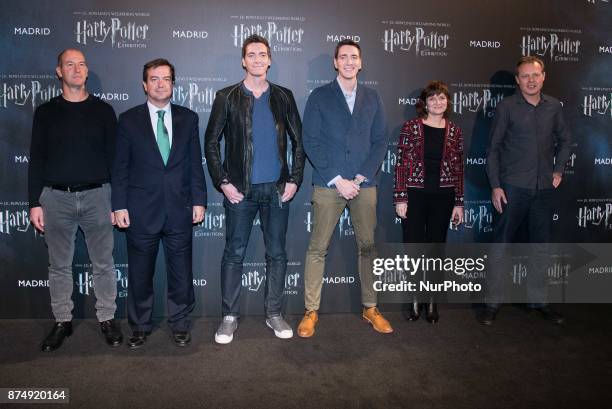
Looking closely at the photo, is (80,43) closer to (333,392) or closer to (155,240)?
(155,240)

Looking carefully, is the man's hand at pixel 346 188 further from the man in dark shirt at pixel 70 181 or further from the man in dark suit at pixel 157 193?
the man in dark shirt at pixel 70 181

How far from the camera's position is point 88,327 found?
3.88 metres

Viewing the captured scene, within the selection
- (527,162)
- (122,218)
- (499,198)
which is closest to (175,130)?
(122,218)

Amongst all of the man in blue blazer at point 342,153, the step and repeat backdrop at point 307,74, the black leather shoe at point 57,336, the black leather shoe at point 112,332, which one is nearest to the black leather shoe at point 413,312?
the man in blue blazer at point 342,153

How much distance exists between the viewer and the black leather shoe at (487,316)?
13.1 feet

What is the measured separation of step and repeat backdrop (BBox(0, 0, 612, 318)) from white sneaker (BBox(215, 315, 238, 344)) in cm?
54

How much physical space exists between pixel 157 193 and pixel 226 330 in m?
1.08

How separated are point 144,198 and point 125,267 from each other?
995mm

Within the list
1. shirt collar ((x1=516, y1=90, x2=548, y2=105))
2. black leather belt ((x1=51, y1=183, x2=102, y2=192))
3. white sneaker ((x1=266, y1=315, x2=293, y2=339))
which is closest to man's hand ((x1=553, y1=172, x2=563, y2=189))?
shirt collar ((x1=516, y1=90, x2=548, y2=105))

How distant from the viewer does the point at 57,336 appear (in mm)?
3520

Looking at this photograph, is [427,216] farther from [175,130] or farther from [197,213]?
[175,130]

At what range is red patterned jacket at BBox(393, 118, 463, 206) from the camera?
12.7 ft

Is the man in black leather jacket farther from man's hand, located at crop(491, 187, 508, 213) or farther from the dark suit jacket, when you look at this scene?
man's hand, located at crop(491, 187, 508, 213)

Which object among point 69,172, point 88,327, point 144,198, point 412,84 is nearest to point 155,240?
point 144,198
